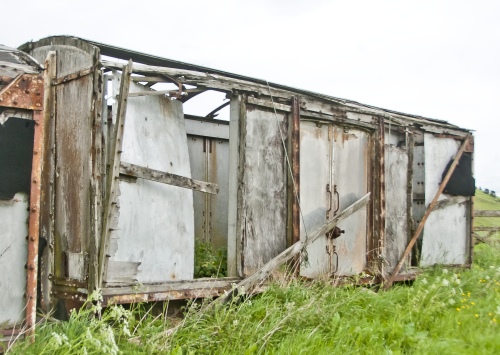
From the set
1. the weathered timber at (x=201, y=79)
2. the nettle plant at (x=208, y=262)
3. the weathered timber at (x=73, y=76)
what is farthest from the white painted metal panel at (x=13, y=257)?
the nettle plant at (x=208, y=262)

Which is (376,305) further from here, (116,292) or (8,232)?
(8,232)

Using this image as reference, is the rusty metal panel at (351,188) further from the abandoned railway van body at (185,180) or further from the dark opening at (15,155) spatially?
the dark opening at (15,155)

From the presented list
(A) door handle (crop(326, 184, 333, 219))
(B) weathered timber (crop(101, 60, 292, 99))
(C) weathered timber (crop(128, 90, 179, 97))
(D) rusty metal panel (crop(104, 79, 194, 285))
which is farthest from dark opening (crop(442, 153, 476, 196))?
(C) weathered timber (crop(128, 90, 179, 97))

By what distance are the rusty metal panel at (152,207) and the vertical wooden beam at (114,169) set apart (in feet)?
0.34

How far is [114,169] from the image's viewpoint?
5.07m

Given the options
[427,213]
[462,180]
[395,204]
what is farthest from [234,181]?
[462,180]

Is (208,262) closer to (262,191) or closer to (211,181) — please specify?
(262,191)

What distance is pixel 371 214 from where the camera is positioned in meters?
8.01

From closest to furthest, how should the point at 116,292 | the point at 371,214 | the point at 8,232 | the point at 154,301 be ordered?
the point at 8,232, the point at 116,292, the point at 154,301, the point at 371,214

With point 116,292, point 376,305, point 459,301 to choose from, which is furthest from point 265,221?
point 459,301

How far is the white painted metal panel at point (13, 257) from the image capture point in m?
4.09

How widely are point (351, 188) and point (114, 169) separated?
383 centimetres

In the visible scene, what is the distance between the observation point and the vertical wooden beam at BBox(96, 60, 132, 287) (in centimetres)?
500

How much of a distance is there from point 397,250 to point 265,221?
2945mm
